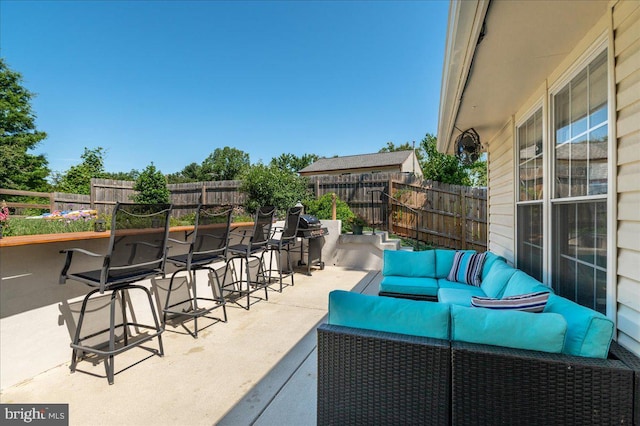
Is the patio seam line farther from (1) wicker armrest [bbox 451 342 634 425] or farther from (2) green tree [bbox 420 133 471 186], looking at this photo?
(2) green tree [bbox 420 133 471 186]

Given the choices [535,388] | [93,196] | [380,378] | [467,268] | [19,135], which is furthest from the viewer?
[19,135]

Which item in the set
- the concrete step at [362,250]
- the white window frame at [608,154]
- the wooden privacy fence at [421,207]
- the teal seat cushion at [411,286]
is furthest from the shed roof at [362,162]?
the white window frame at [608,154]

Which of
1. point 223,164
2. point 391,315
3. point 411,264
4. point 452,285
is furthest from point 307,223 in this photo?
point 223,164

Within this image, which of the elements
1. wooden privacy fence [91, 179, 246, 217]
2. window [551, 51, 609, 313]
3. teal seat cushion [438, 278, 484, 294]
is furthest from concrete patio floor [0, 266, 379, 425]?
wooden privacy fence [91, 179, 246, 217]

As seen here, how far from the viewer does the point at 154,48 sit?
8.27 meters

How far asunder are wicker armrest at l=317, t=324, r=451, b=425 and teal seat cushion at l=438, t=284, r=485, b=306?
1.46 m

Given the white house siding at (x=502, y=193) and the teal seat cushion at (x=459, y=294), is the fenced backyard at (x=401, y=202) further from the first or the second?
the teal seat cushion at (x=459, y=294)

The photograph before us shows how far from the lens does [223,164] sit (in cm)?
3428

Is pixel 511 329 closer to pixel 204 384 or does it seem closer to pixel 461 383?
pixel 461 383

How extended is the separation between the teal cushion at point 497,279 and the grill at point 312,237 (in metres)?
3.34

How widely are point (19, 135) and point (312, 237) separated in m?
15.8

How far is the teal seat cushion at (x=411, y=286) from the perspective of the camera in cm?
345

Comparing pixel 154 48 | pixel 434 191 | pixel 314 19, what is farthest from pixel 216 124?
pixel 434 191

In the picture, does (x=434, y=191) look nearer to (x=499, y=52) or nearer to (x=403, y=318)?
(x=499, y=52)
